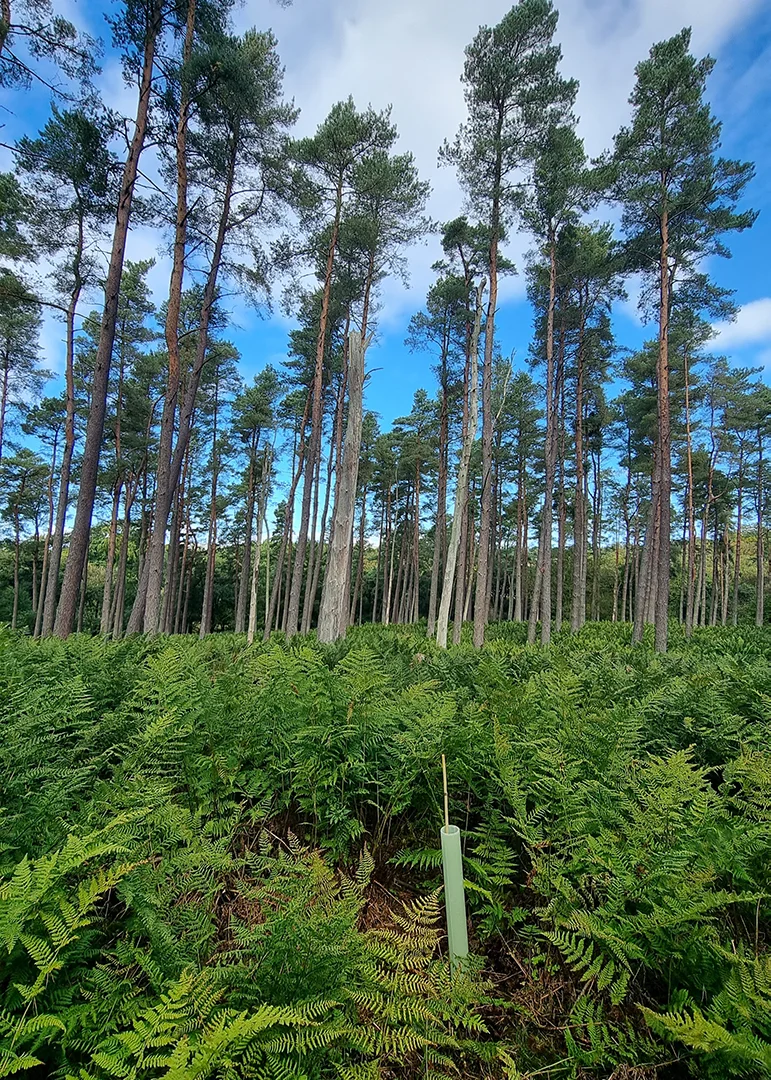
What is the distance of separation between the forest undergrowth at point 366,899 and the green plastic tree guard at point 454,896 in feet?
0.21

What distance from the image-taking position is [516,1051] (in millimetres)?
1430

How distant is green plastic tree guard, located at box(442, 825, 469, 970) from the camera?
1471mm

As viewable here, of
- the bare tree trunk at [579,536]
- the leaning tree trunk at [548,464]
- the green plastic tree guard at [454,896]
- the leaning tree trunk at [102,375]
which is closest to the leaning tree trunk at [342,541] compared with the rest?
the leaning tree trunk at [102,375]

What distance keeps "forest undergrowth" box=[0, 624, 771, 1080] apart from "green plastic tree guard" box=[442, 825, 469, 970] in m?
0.06

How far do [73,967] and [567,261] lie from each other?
55.5ft

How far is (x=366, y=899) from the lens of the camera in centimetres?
175

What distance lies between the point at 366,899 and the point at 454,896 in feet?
1.53

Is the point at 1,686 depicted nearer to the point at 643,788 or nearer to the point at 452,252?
the point at 643,788

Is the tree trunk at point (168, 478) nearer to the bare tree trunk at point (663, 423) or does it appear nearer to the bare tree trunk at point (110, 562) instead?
the bare tree trunk at point (663, 423)

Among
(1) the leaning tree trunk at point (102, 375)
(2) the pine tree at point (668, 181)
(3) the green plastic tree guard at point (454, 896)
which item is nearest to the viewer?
(3) the green plastic tree guard at point (454, 896)

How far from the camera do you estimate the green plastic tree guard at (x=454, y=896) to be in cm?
147

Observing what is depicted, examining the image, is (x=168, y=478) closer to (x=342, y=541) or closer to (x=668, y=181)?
(x=342, y=541)

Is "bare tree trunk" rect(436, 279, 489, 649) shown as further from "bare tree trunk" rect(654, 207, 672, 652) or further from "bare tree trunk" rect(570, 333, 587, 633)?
"bare tree trunk" rect(570, 333, 587, 633)

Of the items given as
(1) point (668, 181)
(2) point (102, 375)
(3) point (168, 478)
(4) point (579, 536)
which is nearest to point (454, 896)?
(2) point (102, 375)
